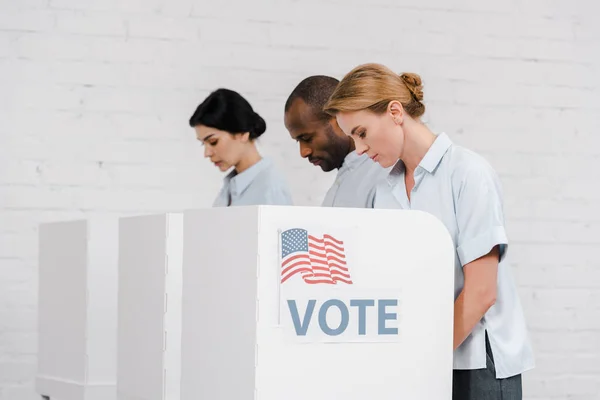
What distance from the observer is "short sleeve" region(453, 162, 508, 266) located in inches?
59.3

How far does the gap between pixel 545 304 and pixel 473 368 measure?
6.97 ft

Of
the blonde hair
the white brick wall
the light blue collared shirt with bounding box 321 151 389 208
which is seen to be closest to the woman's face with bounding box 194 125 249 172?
the light blue collared shirt with bounding box 321 151 389 208

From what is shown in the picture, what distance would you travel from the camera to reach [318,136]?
234cm

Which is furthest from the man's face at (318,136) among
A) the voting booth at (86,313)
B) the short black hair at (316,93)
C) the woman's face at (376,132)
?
the woman's face at (376,132)

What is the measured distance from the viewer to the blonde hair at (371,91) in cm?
160

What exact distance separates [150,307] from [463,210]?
2.05ft

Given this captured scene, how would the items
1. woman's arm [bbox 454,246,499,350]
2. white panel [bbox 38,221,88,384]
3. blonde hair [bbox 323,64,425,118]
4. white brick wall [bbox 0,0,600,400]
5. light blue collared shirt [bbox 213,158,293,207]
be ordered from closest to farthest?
1. woman's arm [bbox 454,246,499,350]
2. blonde hair [bbox 323,64,425,118]
3. white panel [bbox 38,221,88,384]
4. light blue collared shirt [bbox 213,158,293,207]
5. white brick wall [bbox 0,0,600,400]

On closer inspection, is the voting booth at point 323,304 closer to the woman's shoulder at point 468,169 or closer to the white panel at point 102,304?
the woman's shoulder at point 468,169

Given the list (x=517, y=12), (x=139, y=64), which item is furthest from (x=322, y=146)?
(x=517, y=12)

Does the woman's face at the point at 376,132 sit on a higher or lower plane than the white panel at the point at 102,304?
higher

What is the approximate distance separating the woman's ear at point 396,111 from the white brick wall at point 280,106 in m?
1.71

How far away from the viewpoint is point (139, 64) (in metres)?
3.25

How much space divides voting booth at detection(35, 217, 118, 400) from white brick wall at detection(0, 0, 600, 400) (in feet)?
2.66

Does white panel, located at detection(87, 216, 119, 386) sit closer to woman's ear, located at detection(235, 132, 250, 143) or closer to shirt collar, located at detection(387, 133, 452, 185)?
woman's ear, located at detection(235, 132, 250, 143)
